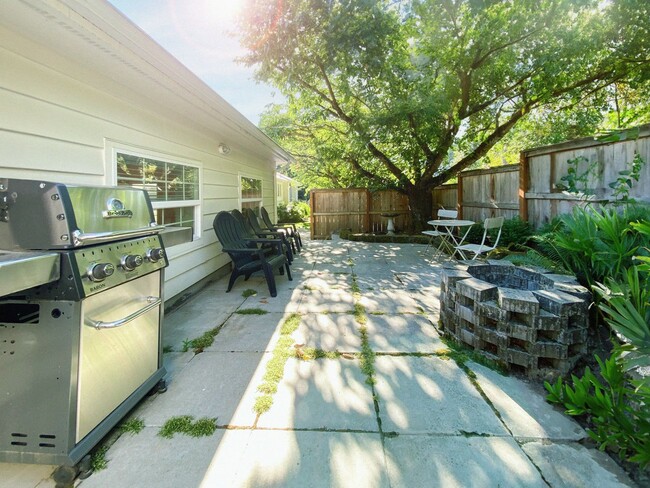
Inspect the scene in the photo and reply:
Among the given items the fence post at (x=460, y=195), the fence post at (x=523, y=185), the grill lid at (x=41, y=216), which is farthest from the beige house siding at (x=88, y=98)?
the fence post at (x=460, y=195)

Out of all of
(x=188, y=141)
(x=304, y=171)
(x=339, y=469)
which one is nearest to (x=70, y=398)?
(x=339, y=469)

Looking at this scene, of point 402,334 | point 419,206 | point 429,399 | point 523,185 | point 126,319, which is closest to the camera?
point 126,319

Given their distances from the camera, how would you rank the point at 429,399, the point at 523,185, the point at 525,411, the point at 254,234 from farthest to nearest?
the point at 254,234
the point at 523,185
the point at 429,399
the point at 525,411

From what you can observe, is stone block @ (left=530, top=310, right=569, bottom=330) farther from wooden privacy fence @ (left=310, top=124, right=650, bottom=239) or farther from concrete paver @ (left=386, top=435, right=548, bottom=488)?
wooden privacy fence @ (left=310, top=124, right=650, bottom=239)

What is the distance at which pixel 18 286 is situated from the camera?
45.8 inches

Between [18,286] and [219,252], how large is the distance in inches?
165

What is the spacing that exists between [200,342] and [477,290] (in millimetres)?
2308

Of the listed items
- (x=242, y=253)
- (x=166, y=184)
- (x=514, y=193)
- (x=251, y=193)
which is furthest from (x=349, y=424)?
(x=251, y=193)

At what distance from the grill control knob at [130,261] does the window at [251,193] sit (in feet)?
15.9

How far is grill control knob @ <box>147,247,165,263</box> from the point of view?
1.86 metres

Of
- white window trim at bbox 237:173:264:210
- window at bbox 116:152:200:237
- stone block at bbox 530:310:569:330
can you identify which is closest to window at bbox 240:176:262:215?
white window trim at bbox 237:173:264:210

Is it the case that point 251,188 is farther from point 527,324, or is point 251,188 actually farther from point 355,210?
point 527,324

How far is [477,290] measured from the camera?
244 centimetres

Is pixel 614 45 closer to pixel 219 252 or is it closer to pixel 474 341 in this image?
pixel 474 341
